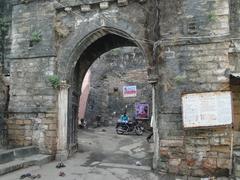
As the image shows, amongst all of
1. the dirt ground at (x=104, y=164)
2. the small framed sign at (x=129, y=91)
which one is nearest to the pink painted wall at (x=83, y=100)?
the small framed sign at (x=129, y=91)

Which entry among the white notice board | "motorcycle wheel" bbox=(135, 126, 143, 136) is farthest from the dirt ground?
"motorcycle wheel" bbox=(135, 126, 143, 136)

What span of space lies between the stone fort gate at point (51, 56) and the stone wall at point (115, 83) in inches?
335

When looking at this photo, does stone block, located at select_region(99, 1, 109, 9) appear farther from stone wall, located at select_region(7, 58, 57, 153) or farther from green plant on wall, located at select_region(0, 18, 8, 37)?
green plant on wall, located at select_region(0, 18, 8, 37)

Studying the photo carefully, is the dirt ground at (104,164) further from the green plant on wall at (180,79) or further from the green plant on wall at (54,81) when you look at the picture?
the green plant on wall at (180,79)

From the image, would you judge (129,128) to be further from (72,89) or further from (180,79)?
(180,79)

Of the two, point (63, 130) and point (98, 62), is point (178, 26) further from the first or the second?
point (98, 62)

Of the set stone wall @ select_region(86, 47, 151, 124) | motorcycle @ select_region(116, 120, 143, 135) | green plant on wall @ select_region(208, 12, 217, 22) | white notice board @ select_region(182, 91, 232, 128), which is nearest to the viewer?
white notice board @ select_region(182, 91, 232, 128)

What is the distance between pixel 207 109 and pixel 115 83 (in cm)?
1185

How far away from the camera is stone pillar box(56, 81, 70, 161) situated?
8.32m

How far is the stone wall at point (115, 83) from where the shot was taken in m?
17.5

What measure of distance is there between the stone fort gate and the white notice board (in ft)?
7.90

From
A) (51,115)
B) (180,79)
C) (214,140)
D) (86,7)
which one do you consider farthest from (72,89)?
(214,140)

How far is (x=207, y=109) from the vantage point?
6.52m

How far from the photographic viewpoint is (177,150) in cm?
685
